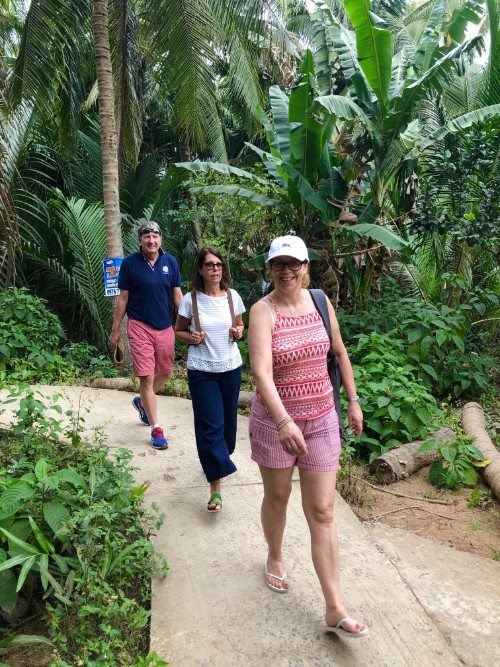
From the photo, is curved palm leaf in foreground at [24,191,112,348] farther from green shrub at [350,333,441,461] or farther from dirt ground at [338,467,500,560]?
dirt ground at [338,467,500,560]

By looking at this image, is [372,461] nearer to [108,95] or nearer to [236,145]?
[108,95]

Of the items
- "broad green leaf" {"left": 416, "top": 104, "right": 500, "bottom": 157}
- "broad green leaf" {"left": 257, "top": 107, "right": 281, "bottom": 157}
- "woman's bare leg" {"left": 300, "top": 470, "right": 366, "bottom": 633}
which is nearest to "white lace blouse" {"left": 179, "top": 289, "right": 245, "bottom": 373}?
"woman's bare leg" {"left": 300, "top": 470, "right": 366, "bottom": 633}

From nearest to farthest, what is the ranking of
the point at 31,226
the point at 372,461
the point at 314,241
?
the point at 372,461 → the point at 314,241 → the point at 31,226

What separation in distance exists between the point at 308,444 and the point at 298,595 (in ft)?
2.98

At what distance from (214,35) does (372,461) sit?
6776 millimetres

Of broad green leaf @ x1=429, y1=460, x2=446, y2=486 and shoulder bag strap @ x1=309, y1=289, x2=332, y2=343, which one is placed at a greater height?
shoulder bag strap @ x1=309, y1=289, x2=332, y2=343

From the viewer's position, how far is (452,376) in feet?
21.2

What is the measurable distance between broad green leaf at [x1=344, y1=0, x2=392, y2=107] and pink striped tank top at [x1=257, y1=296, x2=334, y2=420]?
16.6ft

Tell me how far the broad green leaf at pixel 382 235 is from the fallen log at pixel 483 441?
6.50 feet

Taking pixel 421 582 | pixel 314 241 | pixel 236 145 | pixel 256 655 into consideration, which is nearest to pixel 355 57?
pixel 314 241

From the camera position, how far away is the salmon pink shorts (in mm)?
4602

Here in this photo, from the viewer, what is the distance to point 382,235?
20.9ft

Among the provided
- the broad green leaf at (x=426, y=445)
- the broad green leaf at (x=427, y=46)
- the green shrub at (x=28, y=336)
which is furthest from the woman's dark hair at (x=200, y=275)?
the broad green leaf at (x=427, y=46)

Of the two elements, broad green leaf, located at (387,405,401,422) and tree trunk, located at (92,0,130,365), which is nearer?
broad green leaf, located at (387,405,401,422)
